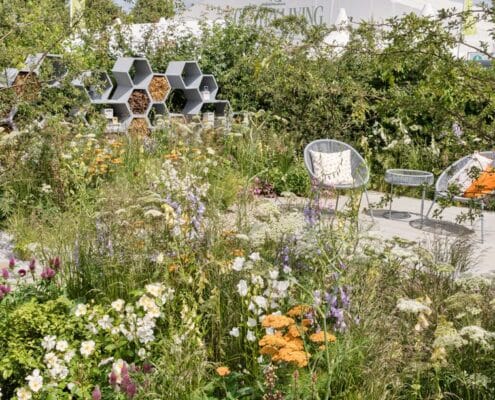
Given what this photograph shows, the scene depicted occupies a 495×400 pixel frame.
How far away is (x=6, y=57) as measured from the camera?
5277 millimetres

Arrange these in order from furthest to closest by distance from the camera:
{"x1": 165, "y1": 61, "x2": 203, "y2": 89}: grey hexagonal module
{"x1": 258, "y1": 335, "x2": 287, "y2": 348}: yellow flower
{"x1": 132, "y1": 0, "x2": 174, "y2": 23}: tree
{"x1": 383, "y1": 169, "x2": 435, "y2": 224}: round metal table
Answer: {"x1": 132, "y1": 0, "x2": 174, "y2": 23}: tree
{"x1": 165, "y1": 61, "x2": 203, "y2": 89}: grey hexagonal module
{"x1": 383, "y1": 169, "x2": 435, "y2": 224}: round metal table
{"x1": 258, "y1": 335, "x2": 287, "y2": 348}: yellow flower

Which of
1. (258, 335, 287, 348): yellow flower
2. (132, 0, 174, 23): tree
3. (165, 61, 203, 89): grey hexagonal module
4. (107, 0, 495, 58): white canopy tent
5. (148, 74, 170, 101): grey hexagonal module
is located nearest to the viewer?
(258, 335, 287, 348): yellow flower

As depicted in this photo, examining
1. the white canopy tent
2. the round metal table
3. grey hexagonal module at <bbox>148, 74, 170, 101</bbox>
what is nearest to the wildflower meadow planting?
the round metal table

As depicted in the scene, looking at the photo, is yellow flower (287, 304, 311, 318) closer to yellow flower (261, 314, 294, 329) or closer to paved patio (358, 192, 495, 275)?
yellow flower (261, 314, 294, 329)

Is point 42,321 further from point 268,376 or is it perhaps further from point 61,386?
point 268,376

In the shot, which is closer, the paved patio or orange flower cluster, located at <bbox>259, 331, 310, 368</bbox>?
orange flower cluster, located at <bbox>259, 331, 310, 368</bbox>

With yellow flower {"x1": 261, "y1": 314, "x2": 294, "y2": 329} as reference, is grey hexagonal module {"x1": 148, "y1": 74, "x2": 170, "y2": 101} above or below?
below

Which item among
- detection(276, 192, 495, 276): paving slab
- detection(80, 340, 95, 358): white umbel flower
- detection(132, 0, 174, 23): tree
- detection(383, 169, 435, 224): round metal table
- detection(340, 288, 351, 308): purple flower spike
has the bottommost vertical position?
detection(276, 192, 495, 276): paving slab

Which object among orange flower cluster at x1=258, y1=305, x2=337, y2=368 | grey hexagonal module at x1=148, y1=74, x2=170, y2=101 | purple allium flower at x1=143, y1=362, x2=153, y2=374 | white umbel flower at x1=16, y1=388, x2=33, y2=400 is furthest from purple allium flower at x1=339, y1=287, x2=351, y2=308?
grey hexagonal module at x1=148, y1=74, x2=170, y2=101

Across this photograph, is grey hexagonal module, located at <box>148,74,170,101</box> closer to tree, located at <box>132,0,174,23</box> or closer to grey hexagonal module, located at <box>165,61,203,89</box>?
grey hexagonal module, located at <box>165,61,203,89</box>

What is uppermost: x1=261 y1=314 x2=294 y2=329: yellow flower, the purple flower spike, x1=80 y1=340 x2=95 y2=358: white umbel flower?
x1=261 y1=314 x2=294 y2=329: yellow flower

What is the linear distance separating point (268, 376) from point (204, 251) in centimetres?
131

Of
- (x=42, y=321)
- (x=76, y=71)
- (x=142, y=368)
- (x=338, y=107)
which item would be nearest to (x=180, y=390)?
(x=142, y=368)

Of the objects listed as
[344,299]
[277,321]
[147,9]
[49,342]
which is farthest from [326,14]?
[49,342]
